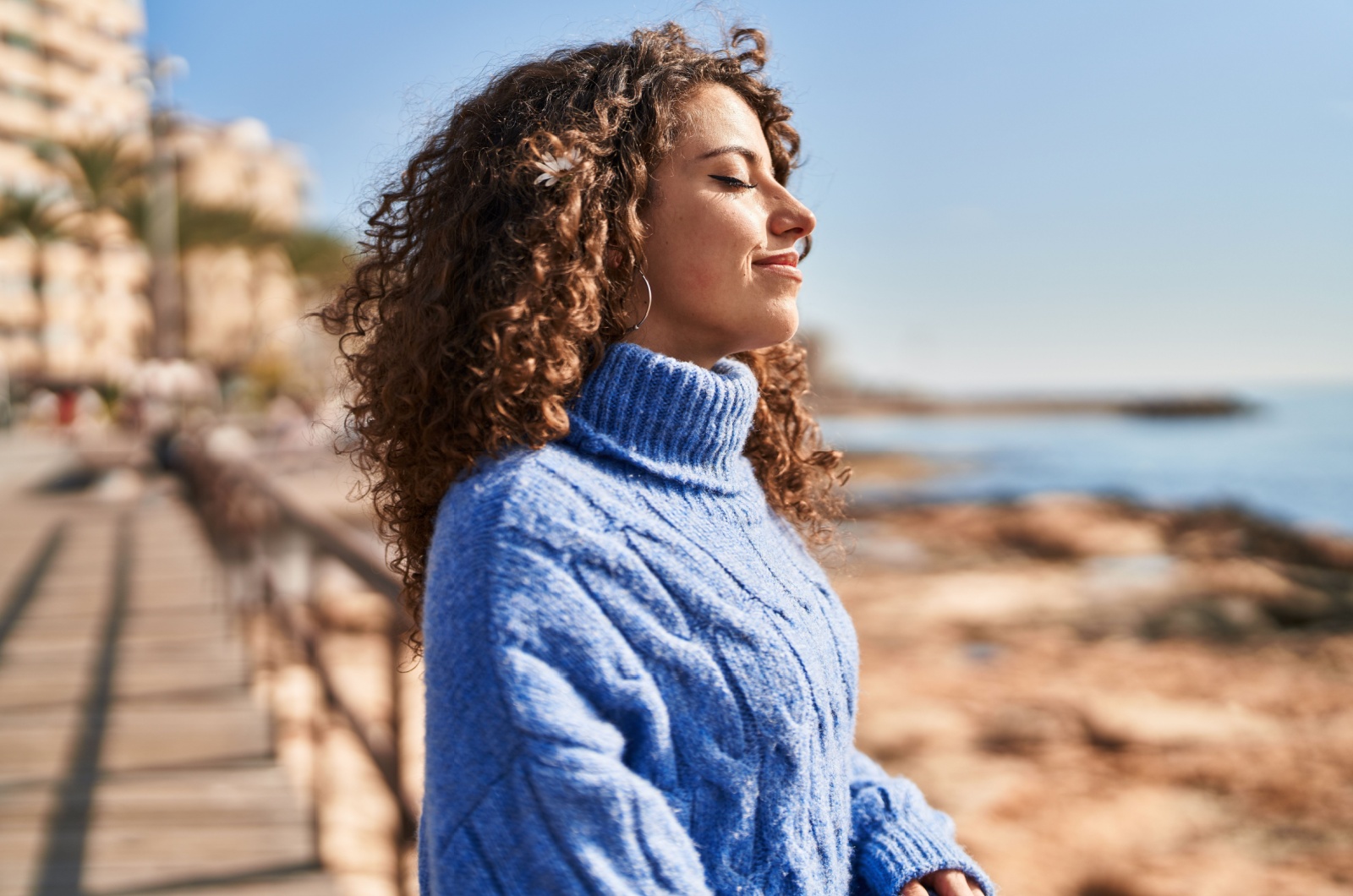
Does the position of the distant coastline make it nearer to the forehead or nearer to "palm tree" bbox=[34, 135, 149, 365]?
"palm tree" bbox=[34, 135, 149, 365]

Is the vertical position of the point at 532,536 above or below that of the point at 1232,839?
above

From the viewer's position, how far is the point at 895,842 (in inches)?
55.2

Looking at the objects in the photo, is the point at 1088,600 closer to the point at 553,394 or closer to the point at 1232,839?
the point at 1232,839

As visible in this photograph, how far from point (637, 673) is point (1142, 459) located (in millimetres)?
56210

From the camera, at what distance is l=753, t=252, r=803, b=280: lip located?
1333mm

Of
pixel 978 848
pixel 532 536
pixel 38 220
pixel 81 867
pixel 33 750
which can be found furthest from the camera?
pixel 38 220

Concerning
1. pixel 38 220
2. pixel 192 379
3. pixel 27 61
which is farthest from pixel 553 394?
pixel 27 61

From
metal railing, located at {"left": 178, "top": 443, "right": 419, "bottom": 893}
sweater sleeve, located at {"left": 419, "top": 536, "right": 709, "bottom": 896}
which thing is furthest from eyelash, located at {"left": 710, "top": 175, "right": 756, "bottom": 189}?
metal railing, located at {"left": 178, "top": 443, "right": 419, "bottom": 893}

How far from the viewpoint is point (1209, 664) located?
32.3 feet

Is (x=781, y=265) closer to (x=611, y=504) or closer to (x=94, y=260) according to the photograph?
(x=611, y=504)

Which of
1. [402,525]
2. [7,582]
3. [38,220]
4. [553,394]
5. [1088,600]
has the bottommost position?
[1088,600]

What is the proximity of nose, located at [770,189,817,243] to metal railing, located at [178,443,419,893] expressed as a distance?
902 mm

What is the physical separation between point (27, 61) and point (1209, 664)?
45.1 m

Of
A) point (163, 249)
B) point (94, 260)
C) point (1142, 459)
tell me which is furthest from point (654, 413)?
point (1142, 459)
